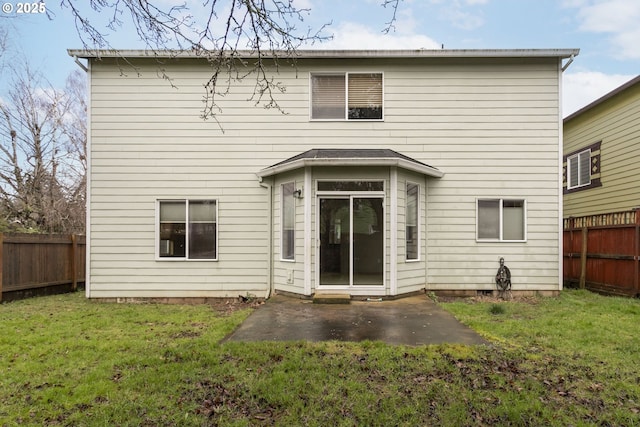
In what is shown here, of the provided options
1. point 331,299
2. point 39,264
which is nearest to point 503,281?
point 331,299

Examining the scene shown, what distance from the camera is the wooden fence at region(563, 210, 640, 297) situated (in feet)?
26.9

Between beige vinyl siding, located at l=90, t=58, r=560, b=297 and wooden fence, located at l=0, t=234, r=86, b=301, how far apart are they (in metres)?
1.88

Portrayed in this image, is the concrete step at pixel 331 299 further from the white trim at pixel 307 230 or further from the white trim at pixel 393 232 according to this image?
the white trim at pixel 393 232

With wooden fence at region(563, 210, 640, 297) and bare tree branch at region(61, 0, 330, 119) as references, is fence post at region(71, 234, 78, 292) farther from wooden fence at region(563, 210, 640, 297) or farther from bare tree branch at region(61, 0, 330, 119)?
wooden fence at region(563, 210, 640, 297)

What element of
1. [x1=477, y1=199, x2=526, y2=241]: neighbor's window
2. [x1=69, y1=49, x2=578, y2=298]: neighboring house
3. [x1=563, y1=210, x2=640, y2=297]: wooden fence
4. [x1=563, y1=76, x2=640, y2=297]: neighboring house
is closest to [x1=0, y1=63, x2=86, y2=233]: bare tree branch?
[x1=69, y1=49, x2=578, y2=298]: neighboring house

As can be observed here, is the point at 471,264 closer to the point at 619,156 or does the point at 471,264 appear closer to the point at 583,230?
the point at 583,230

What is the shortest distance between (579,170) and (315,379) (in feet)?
45.0

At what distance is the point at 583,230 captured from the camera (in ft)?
31.1

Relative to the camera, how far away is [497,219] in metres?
8.46

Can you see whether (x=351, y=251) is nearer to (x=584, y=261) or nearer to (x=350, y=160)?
(x=350, y=160)

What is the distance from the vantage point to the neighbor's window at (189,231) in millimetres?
8461

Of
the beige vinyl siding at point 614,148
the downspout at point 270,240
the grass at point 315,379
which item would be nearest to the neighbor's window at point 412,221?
the grass at point 315,379

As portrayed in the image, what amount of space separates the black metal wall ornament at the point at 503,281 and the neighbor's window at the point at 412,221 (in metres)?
1.93

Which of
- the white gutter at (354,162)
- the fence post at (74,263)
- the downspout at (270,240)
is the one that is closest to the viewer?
the white gutter at (354,162)
